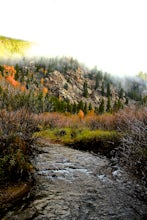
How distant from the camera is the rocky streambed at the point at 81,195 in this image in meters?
10.8

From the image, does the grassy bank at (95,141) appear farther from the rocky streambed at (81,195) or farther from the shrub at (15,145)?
the shrub at (15,145)

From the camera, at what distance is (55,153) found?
2422cm

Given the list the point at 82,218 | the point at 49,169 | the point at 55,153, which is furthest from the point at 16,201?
the point at 55,153

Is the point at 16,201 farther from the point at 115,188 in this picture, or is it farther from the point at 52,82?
the point at 52,82

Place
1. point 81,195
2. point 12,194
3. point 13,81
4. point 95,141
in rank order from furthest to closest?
1. point 13,81
2. point 95,141
3. point 81,195
4. point 12,194

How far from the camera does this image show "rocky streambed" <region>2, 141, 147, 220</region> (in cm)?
1080

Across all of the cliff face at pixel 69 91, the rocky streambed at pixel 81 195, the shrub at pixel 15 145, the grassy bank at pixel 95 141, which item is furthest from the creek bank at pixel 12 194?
the cliff face at pixel 69 91

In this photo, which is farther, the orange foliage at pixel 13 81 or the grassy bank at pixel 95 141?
the orange foliage at pixel 13 81

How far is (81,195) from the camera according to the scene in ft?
42.9

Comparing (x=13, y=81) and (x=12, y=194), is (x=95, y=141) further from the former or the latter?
(x=13, y=81)

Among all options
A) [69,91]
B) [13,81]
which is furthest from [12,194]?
[69,91]

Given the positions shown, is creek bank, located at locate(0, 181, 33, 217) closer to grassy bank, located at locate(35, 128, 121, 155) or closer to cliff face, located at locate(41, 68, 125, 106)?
grassy bank, located at locate(35, 128, 121, 155)

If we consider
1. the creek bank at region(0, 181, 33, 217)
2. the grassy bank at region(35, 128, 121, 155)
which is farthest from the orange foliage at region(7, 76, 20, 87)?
the creek bank at region(0, 181, 33, 217)

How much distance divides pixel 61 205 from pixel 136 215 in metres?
3.25
